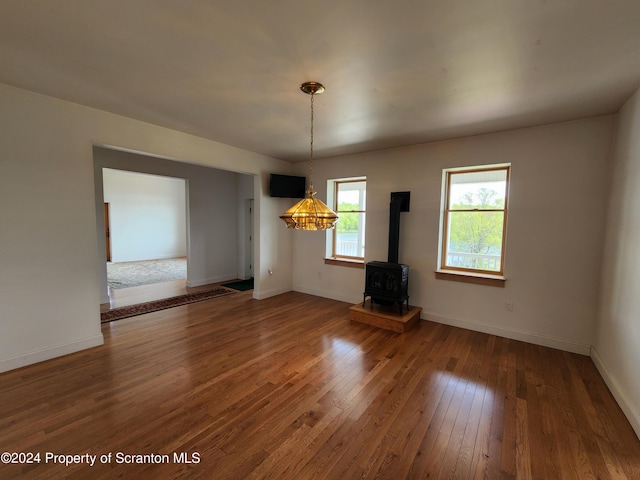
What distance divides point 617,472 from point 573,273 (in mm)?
2160

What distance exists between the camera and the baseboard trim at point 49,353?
2617 millimetres

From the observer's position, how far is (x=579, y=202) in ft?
10.2

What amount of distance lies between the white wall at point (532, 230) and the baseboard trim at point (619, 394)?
41cm

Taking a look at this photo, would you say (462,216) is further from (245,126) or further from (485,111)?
(245,126)

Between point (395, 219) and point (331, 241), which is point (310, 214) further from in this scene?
point (331, 241)

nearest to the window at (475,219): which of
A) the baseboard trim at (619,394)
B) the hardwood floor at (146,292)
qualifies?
the baseboard trim at (619,394)

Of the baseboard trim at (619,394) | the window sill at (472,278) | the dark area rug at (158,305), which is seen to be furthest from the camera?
the dark area rug at (158,305)

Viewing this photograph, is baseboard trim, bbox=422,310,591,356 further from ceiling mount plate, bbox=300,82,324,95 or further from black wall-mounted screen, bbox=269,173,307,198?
ceiling mount plate, bbox=300,82,324,95

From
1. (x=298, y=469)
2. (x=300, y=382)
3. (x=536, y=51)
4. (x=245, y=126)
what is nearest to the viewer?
(x=298, y=469)

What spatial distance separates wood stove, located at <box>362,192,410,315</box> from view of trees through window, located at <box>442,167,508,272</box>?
2.24 feet

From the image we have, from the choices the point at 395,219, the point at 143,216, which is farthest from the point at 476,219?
the point at 143,216

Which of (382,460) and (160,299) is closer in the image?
(382,460)

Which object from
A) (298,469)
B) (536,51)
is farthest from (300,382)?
(536,51)

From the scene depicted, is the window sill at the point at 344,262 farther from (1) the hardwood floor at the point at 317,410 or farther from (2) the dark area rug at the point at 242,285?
(2) the dark area rug at the point at 242,285
